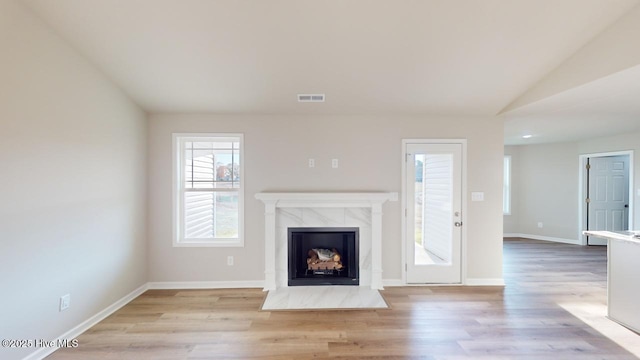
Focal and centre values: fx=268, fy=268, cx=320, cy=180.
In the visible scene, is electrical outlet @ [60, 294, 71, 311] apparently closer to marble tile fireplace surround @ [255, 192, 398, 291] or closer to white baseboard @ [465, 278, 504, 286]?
marble tile fireplace surround @ [255, 192, 398, 291]

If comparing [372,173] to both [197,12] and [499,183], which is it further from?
[197,12]

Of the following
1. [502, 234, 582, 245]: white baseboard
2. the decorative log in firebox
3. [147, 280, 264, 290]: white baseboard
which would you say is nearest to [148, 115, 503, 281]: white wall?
[147, 280, 264, 290]: white baseboard

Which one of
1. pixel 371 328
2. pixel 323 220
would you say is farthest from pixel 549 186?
pixel 371 328

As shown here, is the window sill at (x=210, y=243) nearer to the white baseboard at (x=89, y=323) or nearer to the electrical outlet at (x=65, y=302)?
the white baseboard at (x=89, y=323)

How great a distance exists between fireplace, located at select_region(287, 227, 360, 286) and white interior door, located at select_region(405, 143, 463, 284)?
2.57 ft

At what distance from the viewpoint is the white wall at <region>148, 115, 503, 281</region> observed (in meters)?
3.61

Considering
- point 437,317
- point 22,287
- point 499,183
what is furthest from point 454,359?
point 22,287

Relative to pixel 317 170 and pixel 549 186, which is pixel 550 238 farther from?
pixel 317 170

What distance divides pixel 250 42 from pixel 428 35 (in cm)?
159

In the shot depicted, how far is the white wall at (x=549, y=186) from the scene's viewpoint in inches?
236

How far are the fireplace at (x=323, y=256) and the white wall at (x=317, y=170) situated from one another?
426 millimetres

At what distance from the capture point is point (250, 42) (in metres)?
2.45

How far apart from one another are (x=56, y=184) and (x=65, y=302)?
1072 mm

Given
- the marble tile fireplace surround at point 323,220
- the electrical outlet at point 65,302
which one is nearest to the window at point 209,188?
the marble tile fireplace surround at point 323,220
